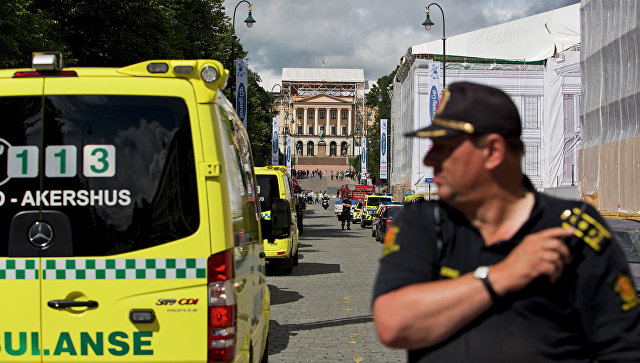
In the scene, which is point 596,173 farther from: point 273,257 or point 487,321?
point 487,321

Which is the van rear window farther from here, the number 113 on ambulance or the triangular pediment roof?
the triangular pediment roof

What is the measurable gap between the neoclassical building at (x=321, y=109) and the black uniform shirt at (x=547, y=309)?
15126cm

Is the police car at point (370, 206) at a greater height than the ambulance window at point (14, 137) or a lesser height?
lesser

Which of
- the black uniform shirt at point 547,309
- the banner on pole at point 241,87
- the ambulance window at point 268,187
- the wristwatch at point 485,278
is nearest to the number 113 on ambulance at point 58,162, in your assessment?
the black uniform shirt at point 547,309

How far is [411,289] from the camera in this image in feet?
6.72

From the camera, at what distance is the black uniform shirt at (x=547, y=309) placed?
2035mm

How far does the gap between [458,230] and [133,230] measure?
2239mm

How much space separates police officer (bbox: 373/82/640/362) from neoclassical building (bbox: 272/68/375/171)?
496 ft

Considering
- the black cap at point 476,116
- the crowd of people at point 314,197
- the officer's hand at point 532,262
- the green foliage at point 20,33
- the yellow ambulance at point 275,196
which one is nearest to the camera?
the officer's hand at point 532,262

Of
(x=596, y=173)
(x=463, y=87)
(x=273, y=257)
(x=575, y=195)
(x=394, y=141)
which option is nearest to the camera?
(x=463, y=87)

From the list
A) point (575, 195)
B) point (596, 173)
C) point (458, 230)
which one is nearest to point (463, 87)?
point (458, 230)

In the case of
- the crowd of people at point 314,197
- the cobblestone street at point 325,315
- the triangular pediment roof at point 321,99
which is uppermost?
the triangular pediment roof at point 321,99

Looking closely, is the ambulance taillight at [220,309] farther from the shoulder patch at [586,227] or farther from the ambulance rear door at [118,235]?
the shoulder patch at [586,227]

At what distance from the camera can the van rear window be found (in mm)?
3959
